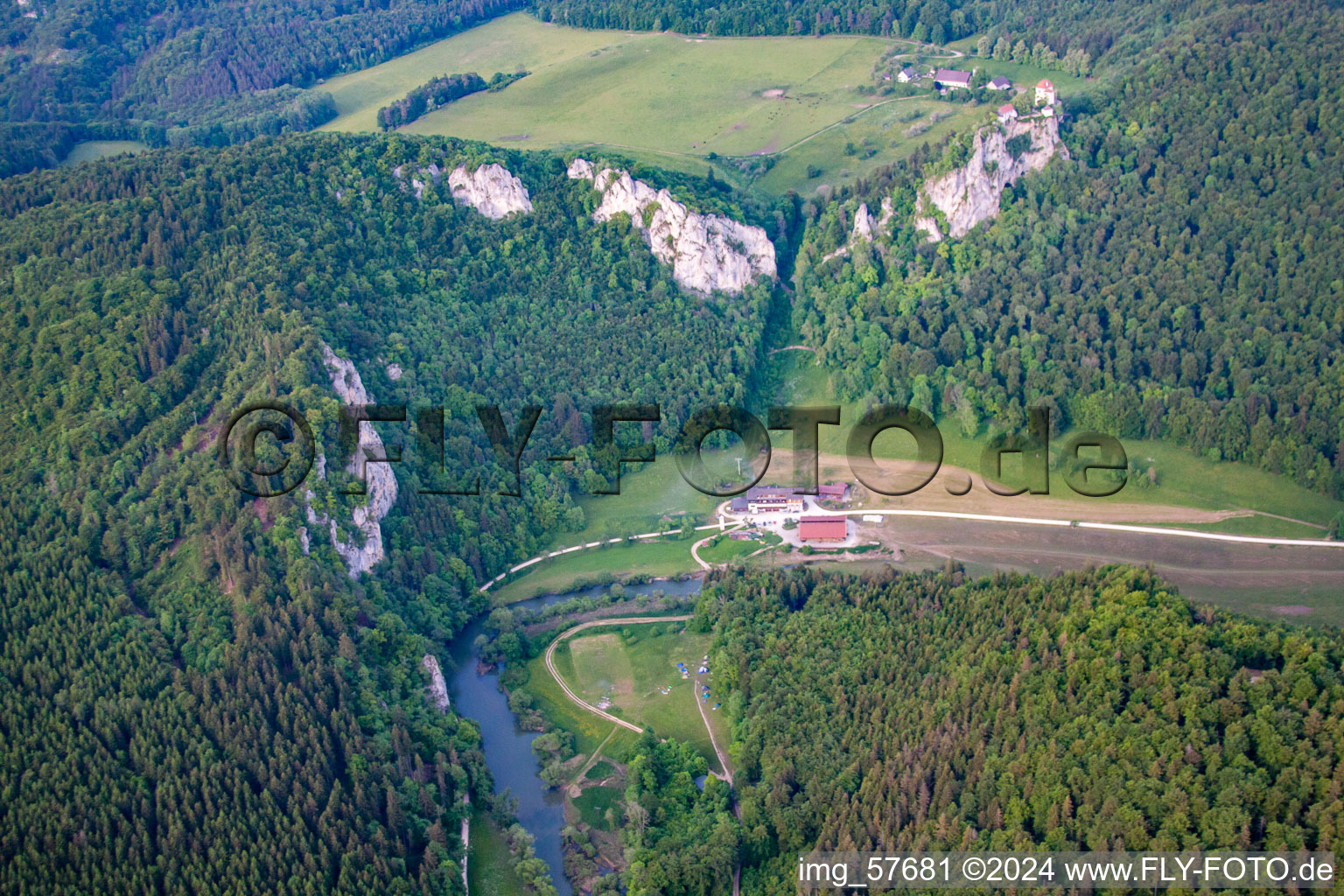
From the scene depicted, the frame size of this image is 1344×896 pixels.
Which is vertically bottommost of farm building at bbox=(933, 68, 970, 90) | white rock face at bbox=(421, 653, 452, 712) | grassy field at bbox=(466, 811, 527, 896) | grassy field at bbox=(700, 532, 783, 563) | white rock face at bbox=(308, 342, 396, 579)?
grassy field at bbox=(466, 811, 527, 896)

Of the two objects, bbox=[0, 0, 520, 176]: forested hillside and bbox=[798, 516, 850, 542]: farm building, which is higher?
bbox=[0, 0, 520, 176]: forested hillside

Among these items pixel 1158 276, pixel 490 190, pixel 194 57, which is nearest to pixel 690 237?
pixel 490 190

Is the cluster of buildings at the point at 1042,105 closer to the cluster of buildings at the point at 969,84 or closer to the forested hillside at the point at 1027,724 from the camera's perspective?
the cluster of buildings at the point at 969,84

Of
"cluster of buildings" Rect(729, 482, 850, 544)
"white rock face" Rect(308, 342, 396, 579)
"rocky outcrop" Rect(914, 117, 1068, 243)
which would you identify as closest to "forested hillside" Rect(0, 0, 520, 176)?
"white rock face" Rect(308, 342, 396, 579)

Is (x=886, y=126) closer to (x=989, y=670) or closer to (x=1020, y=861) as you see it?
(x=989, y=670)

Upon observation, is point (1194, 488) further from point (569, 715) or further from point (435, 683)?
point (435, 683)

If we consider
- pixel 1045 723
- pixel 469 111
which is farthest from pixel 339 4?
pixel 1045 723

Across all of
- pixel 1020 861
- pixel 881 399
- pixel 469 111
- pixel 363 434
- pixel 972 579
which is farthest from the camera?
pixel 469 111

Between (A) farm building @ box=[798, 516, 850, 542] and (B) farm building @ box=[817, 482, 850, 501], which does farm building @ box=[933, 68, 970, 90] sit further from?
(A) farm building @ box=[798, 516, 850, 542]
